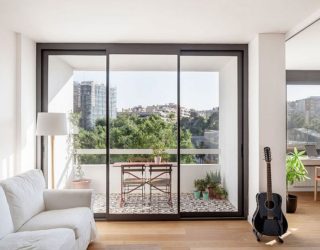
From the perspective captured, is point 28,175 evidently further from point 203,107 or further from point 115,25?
point 203,107

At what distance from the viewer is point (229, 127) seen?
450 centimetres

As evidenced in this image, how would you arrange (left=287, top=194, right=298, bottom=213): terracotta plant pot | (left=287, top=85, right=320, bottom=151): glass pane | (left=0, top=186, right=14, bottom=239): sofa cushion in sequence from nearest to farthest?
(left=0, top=186, right=14, bottom=239): sofa cushion
(left=287, top=194, right=298, bottom=213): terracotta plant pot
(left=287, top=85, right=320, bottom=151): glass pane

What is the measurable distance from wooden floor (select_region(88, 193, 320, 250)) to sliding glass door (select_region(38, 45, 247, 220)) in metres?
0.25

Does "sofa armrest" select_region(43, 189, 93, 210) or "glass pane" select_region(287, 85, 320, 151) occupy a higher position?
"glass pane" select_region(287, 85, 320, 151)

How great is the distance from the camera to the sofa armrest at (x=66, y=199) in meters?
3.40

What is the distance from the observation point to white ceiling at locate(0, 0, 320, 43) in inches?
115

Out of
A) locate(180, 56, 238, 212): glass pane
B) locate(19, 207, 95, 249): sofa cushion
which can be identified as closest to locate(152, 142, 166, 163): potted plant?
locate(180, 56, 238, 212): glass pane

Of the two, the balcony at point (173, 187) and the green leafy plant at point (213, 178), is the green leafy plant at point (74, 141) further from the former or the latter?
the green leafy plant at point (213, 178)

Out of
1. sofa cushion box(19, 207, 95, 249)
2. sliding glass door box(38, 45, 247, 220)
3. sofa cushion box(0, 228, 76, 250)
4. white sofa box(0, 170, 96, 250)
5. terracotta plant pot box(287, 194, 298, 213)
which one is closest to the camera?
sofa cushion box(0, 228, 76, 250)

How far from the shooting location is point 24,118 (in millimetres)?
3963

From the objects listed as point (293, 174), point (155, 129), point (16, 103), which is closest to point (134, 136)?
point (155, 129)

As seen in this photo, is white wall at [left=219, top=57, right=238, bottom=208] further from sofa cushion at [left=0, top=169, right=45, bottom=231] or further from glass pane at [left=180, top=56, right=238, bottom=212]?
sofa cushion at [left=0, top=169, right=45, bottom=231]

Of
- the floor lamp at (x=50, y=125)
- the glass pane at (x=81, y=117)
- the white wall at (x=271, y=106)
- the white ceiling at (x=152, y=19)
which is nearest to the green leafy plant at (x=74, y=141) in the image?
the glass pane at (x=81, y=117)

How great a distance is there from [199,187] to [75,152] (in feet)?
6.50
